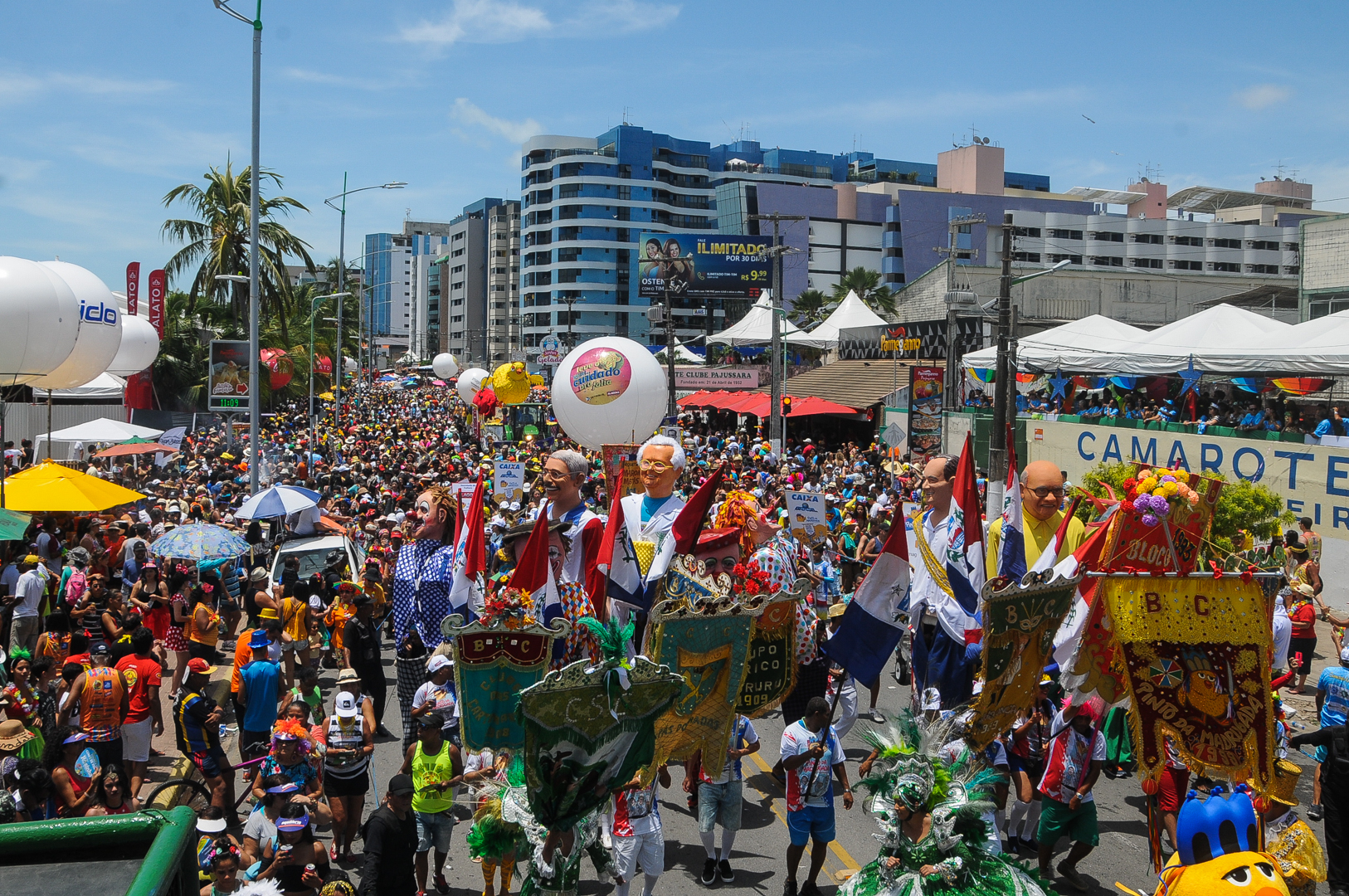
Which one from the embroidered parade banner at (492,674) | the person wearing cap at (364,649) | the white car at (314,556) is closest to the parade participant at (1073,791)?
the embroidered parade banner at (492,674)

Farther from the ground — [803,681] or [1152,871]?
[803,681]

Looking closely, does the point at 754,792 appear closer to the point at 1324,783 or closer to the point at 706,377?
the point at 1324,783

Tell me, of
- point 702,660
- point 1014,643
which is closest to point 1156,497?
point 1014,643

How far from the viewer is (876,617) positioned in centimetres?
630

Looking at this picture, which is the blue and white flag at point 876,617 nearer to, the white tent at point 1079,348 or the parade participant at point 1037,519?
the parade participant at point 1037,519

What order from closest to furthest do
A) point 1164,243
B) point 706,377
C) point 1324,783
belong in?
point 1324,783
point 706,377
point 1164,243

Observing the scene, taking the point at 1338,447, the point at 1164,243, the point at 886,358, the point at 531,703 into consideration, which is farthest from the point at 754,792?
the point at 1164,243

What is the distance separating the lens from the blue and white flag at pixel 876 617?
6273 millimetres

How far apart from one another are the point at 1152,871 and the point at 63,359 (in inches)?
508

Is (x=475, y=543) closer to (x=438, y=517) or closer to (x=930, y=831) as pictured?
(x=438, y=517)

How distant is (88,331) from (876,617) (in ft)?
40.2

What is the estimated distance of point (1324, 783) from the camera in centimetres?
696

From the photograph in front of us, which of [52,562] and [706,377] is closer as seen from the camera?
[52,562]

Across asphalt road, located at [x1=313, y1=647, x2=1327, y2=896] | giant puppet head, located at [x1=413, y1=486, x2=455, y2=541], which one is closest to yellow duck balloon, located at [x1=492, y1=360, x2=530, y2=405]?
giant puppet head, located at [x1=413, y1=486, x2=455, y2=541]
